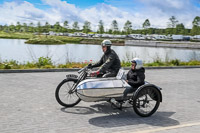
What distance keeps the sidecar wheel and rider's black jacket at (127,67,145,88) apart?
154 centimetres

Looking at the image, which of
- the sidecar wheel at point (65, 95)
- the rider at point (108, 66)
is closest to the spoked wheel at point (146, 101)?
the rider at point (108, 66)

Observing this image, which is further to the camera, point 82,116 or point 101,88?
point 82,116

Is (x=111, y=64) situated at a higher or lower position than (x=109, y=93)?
higher

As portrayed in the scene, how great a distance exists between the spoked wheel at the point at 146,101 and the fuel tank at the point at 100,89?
44 centimetres

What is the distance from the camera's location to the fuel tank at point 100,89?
5.67 m

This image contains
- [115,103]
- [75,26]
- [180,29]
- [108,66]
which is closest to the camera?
[115,103]

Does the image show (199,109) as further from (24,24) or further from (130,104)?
(24,24)

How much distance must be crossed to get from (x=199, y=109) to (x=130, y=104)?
2303mm

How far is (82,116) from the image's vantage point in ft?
19.2

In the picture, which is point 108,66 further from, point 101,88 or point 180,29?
point 180,29

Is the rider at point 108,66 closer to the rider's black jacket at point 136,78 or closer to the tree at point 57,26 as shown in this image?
the rider's black jacket at point 136,78

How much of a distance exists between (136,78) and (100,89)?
114 centimetres

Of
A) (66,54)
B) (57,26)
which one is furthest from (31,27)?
(66,54)

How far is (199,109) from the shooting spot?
700cm
